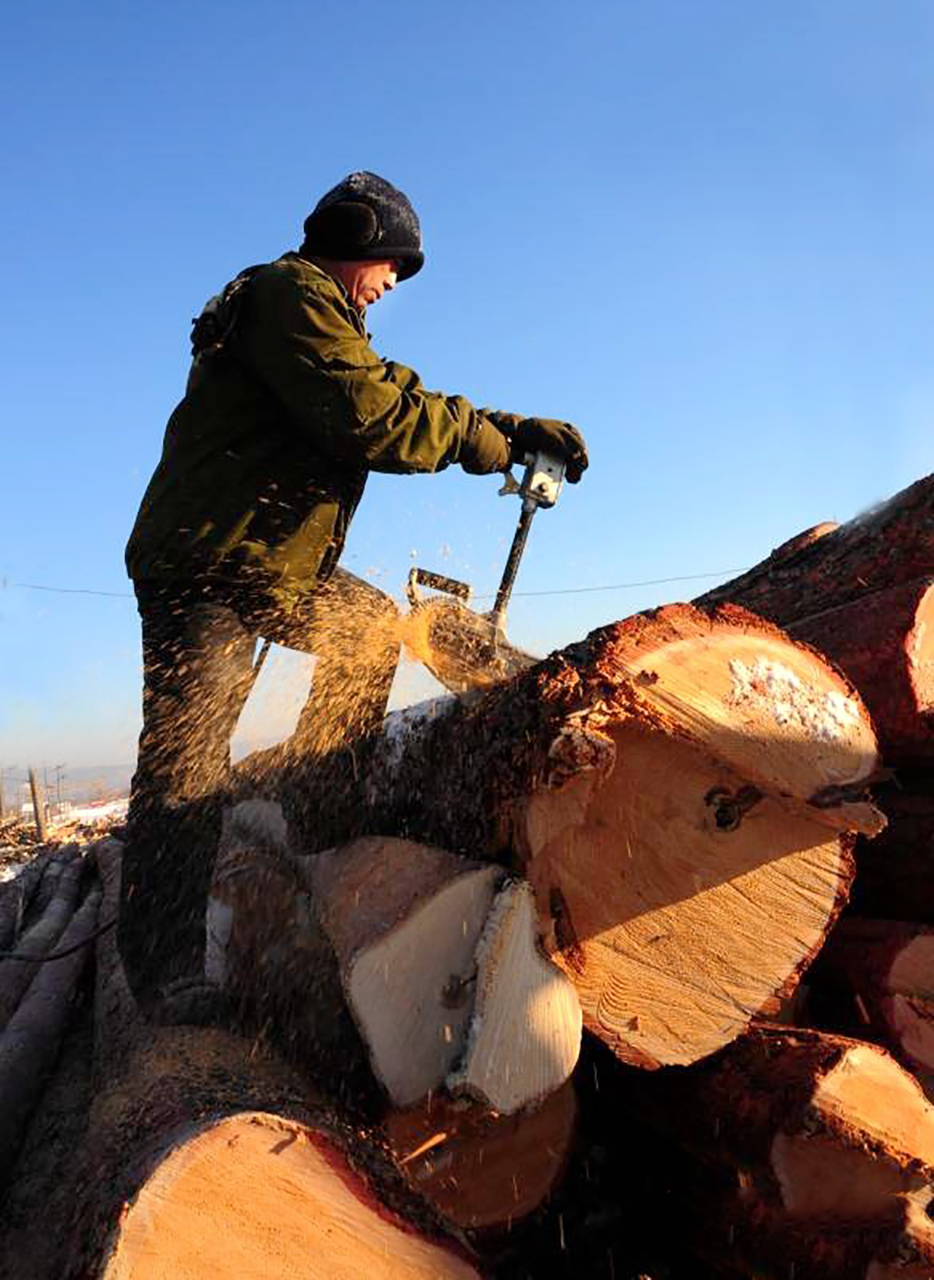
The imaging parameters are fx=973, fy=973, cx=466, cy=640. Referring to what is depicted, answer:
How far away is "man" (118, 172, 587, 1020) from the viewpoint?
246 centimetres

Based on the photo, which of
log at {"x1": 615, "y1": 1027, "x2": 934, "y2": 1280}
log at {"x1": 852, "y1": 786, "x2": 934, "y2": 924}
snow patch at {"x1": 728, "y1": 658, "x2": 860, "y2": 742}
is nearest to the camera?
log at {"x1": 615, "y1": 1027, "x2": 934, "y2": 1280}

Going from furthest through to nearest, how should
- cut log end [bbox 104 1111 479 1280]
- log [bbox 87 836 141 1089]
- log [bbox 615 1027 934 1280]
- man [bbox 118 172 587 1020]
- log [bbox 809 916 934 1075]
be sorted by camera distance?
Result: man [bbox 118 172 587 1020] → log [bbox 87 836 141 1089] → log [bbox 809 916 934 1075] → log [bbox 615 1027 934 1280] → cut log end [bbox 104 1111 479 1280]

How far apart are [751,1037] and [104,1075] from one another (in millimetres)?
1521

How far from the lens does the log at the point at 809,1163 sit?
5.01 feet

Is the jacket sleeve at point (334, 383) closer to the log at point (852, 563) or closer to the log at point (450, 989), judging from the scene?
the log at point (852, 563)

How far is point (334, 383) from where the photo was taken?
8.02 feet

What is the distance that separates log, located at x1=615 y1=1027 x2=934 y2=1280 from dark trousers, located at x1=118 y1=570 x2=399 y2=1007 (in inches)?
49.2

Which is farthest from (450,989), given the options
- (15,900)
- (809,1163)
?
(15,900)

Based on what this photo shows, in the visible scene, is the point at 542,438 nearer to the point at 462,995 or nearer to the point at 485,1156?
the point at 462,995

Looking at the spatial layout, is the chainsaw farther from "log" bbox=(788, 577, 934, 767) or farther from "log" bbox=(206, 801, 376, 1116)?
"log" bbox=(788, 577, 934, 767)

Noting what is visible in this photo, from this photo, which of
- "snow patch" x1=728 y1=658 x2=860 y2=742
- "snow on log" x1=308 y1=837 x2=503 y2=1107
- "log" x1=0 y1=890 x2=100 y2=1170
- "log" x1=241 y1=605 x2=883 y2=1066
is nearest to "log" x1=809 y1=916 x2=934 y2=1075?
"log" x1=241 y1=605 x2=883 y2=1066

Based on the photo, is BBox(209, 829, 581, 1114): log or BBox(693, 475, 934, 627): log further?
BBox(693, 475, 934, 627): log

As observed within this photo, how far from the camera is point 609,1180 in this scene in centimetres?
209

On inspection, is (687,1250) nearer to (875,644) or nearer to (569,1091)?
(569,1091)
